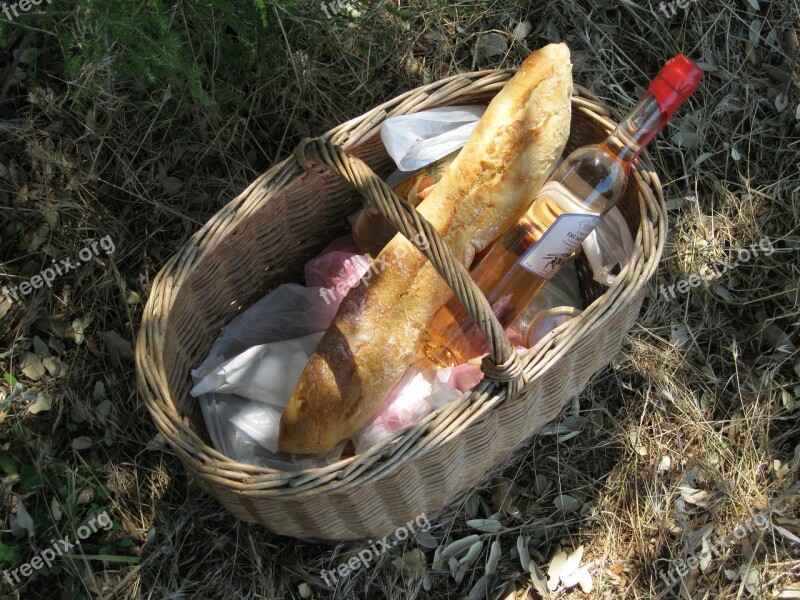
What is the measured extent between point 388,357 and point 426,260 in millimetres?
174

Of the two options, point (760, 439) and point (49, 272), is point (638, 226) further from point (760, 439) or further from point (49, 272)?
point (49, 272)

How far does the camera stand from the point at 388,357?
4.05 feet

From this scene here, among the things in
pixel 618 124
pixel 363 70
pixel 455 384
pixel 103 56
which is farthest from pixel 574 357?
pixel 103 56

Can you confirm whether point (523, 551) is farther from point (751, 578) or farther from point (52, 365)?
point (52, 365)

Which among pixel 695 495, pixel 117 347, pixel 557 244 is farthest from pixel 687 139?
pixel 117 347

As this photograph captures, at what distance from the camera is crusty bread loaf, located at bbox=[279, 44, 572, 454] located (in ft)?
4.01

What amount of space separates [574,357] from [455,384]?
205 mm

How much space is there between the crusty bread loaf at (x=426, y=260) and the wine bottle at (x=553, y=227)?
41mm

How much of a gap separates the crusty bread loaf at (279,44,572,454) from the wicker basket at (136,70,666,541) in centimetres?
14

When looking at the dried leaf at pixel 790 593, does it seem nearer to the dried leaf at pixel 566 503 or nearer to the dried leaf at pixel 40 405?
the dried leaf at pixel 566 503

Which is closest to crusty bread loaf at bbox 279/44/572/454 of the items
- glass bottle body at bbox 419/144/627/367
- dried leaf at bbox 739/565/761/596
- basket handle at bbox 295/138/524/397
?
glass bottle body at bbox 419/144/627/367

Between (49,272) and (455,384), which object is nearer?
(455,384)

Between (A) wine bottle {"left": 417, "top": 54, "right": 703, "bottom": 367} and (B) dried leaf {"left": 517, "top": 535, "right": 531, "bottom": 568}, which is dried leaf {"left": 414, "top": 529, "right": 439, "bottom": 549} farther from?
(A) wine bottle {"left": 417, "top": 54, "right": 703, "bottom": 367}

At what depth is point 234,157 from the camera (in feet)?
5.45
